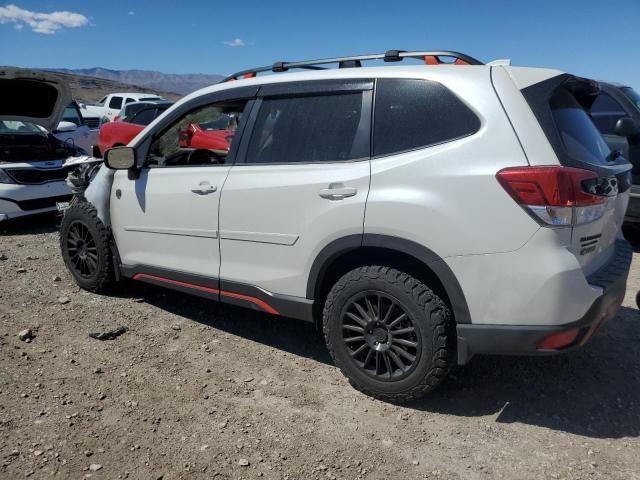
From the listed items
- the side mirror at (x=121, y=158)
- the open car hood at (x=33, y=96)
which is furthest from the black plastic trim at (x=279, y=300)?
the open car hood at (x=33, y=96)

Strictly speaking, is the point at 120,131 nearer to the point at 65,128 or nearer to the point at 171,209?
the point at 65,128

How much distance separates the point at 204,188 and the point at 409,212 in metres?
1.51

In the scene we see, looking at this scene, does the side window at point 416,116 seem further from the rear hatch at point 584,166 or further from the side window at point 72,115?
the side window at point 72,115

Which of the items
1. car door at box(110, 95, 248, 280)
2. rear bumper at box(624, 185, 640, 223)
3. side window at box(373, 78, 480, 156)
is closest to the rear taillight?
side window at box(373, 78, 480, 156)

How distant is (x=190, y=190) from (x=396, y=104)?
1558mm

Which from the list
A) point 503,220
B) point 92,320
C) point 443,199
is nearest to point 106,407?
point 92,320

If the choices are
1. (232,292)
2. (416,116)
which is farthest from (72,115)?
→ (416,116)

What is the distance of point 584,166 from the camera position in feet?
8.38

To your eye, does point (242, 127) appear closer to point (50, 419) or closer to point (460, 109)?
point (460, 109)

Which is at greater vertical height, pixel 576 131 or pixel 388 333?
pixel 576 131

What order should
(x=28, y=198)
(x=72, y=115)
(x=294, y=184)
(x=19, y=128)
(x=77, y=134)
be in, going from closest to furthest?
(x=294, y=184)
(x=28, y=198)
(x=19, y=128)
(x=77, y=134)
(x=72, y=115)

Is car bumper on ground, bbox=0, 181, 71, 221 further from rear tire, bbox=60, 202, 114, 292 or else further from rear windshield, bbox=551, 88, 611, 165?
rear windshield, bbox=551, 88, 611, 165

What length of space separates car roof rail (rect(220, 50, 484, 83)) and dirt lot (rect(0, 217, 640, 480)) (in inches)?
74.6

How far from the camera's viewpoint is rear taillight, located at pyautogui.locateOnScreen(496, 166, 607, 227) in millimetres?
2396
